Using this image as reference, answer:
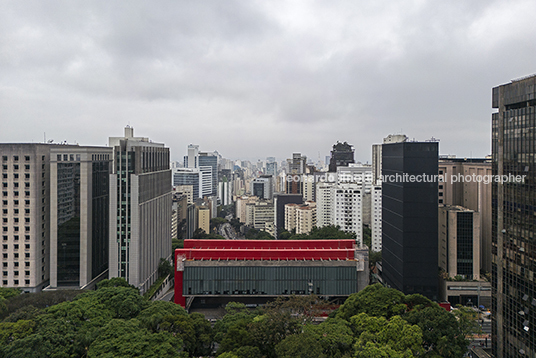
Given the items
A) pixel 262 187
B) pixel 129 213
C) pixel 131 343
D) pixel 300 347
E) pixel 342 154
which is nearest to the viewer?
pixel 300 347

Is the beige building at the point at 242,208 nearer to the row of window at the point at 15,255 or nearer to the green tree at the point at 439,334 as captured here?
the row of window at the point at 15,255

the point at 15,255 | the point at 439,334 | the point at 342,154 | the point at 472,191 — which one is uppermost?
the point at 342,154

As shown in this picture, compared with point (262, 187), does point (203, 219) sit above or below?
below

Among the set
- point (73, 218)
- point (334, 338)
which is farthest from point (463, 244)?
point (73, 218)

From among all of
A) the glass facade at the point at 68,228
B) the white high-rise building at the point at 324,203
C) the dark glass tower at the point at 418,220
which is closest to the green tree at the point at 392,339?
the dark glass tower at the point at 418,220

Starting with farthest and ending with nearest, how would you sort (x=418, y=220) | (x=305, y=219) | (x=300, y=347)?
1. (x=305, y=219)
2. (x=418, y=220)
3. (x=300, y=347)

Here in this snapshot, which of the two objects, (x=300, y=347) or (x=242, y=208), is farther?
(x=242, y=208)

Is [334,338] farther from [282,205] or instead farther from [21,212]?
[282,205]

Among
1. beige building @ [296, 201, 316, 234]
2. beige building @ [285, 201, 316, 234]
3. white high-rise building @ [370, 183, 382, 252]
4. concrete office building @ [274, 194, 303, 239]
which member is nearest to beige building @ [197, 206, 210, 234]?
concrete office building @ [274, 194, 303, 239]
